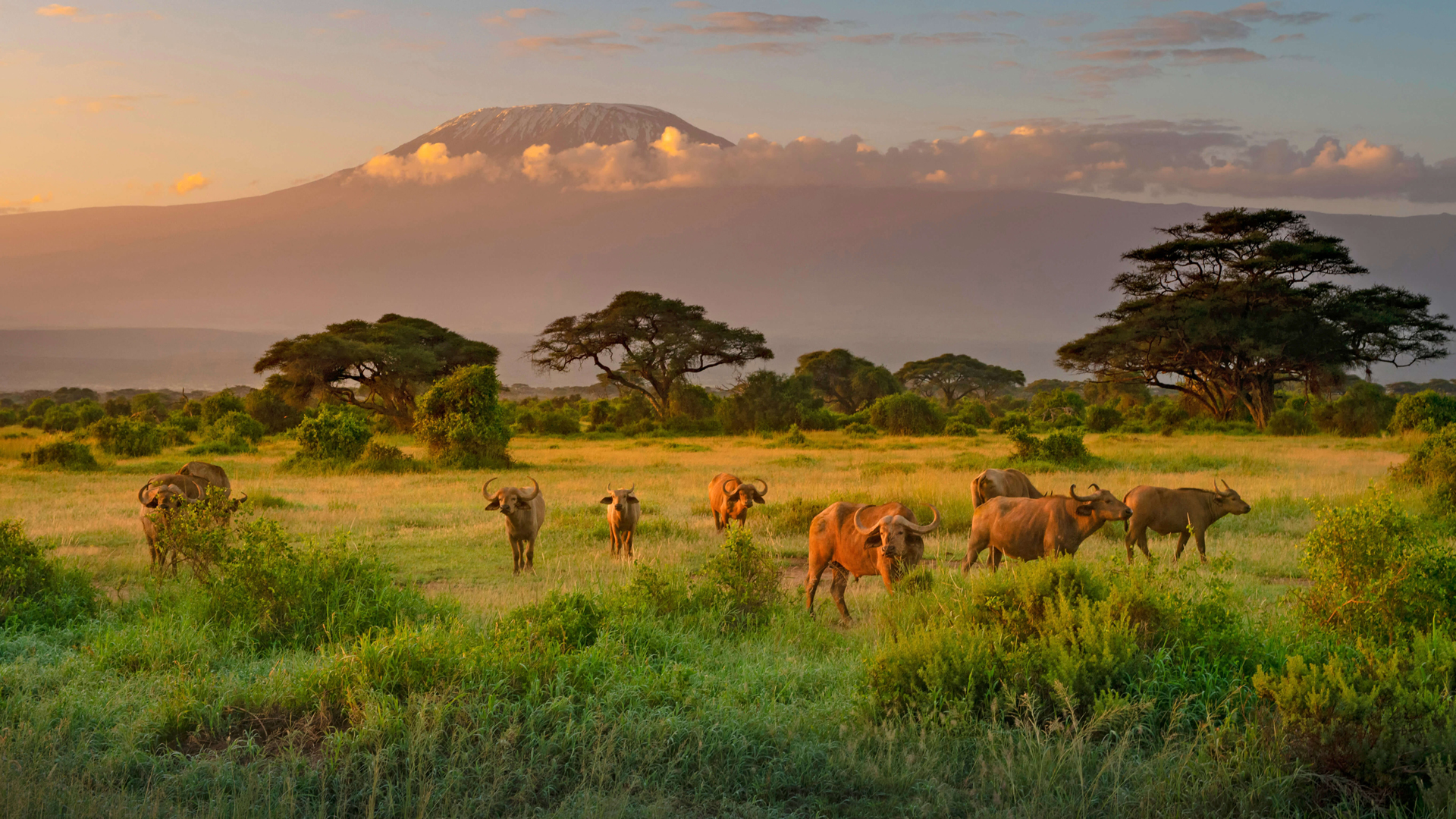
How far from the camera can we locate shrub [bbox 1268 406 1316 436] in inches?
1610

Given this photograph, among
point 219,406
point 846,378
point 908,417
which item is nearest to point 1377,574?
point 908,417

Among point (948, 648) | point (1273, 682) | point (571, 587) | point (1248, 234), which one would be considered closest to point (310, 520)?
point (571, 587)

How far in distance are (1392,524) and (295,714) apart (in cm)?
763

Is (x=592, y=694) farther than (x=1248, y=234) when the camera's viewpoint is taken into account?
No

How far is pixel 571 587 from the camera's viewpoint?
372 inches

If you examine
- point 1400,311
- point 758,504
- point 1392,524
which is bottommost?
point 758,504

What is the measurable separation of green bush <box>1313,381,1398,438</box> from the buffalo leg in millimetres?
39512

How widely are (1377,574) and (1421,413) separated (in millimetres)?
33646

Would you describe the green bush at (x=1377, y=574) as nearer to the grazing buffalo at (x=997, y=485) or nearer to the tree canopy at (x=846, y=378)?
the grazing buffalo at (x=997, y=485)

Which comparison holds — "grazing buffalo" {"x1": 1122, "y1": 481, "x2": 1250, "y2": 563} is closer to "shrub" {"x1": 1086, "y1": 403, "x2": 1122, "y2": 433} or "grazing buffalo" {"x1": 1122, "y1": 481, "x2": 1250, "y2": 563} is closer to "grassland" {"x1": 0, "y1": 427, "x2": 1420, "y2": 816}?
"grassland" {"x1": 0, "y1": 427, "x2": 1420, "y2": 816}

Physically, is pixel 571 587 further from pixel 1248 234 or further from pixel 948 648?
pixel 1248 234

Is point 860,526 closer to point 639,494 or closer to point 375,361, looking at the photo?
point 639,494

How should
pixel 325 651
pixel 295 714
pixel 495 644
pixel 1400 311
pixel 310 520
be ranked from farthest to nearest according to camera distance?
pixel 1400 311, pixel 310 520, pixel 325 651, pixel 495 644, pixel 295 714

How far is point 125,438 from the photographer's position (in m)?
28.7
